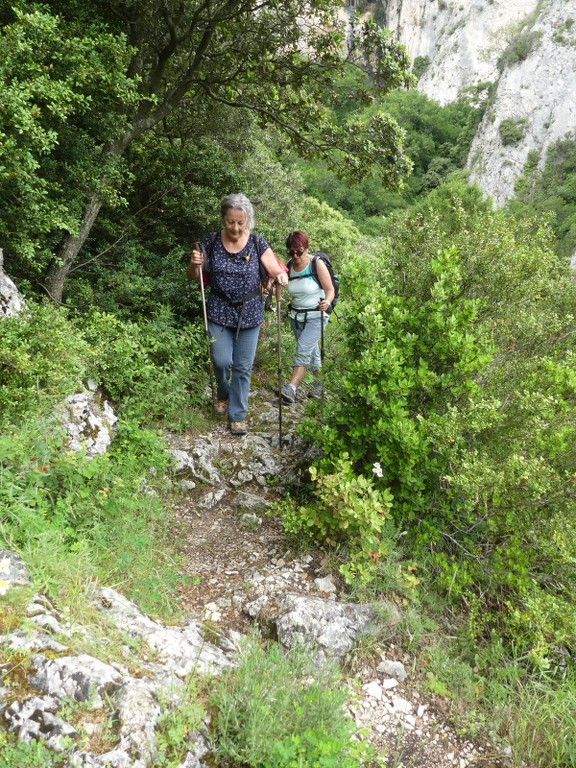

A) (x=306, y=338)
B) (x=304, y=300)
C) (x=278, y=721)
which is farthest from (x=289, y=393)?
(x=278, y=721)

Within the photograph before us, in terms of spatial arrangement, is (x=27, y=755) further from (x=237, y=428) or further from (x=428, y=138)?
(x=428, y=138)

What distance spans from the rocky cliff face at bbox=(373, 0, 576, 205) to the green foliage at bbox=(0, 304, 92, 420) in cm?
5302

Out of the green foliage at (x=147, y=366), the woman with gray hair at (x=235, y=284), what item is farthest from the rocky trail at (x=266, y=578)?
the woman with gray hair at (x=235, y=284)

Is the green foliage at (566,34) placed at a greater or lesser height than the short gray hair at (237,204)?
greater

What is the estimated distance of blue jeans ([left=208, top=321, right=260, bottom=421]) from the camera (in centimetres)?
500

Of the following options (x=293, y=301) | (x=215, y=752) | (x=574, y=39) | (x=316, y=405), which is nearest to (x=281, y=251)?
(x=293, y=301)

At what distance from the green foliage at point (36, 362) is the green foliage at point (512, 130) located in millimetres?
64880

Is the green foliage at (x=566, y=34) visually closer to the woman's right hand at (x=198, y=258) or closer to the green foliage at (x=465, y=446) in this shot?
the woman's right hand at (x=198, y=258)

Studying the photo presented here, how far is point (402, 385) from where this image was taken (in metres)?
3.53

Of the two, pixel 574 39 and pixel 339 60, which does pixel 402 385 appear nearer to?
pixel 339 60

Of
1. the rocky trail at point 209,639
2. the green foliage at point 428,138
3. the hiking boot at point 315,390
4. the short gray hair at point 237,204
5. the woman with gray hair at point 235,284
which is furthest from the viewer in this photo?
the green foliage at point 428,138

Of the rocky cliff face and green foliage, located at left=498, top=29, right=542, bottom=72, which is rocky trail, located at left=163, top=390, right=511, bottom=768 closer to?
the rocky cliff face

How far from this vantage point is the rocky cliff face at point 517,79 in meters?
54.5

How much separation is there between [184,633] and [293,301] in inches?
161
